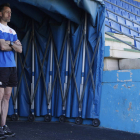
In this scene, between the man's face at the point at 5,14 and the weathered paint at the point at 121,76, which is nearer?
the man's face at the point at 5,14

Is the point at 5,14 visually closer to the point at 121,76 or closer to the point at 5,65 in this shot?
the point at 5,65

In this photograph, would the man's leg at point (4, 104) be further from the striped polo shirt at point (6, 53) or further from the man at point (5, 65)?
the striped polo shirt at point (6, 53)

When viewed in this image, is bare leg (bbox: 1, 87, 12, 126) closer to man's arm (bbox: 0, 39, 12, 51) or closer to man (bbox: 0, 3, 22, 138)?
man (bbox: 0, 3, 22, 138)

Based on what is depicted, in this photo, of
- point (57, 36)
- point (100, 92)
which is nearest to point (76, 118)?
point (100, 92)

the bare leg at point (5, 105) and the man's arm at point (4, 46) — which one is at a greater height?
the man's arm at point (4, 46)

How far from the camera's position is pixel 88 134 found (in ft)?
10.9

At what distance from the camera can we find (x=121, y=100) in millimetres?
3664

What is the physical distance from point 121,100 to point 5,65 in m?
1.79

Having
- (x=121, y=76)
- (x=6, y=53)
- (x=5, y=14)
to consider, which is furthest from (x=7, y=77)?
(x=121, y=76)

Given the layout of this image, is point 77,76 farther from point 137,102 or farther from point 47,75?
point 137,102

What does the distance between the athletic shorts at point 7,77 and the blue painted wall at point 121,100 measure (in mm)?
1571

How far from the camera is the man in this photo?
8.90 ft

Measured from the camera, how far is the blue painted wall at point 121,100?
3.51 m

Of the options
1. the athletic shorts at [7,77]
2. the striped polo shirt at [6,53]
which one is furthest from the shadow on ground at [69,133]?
the striped polo shirt at [6,53]
